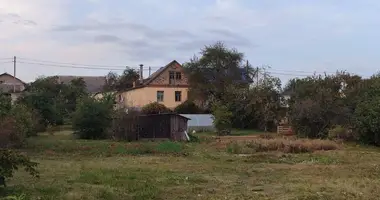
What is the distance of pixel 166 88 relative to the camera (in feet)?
228

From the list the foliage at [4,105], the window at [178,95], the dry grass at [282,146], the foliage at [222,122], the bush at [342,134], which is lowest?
the dry grass at [282,146]

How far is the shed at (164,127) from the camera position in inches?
1492

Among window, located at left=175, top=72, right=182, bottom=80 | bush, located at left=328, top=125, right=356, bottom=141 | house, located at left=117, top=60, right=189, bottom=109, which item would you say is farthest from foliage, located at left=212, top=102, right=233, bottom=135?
window, located at left=175, top=72, right=182, bottom=80

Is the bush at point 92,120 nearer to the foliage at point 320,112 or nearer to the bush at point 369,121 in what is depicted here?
the foliage at point 320,112

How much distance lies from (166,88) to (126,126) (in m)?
33.2

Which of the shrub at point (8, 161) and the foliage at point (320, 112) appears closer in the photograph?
the shrub at point (8, 161)

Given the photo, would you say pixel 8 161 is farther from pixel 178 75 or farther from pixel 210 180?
pixel 178 75

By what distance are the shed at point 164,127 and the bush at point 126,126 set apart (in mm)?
941

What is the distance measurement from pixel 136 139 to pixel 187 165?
55.8ft

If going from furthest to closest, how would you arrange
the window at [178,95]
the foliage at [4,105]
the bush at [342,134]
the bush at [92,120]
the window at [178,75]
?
the window at [178,75], the window at [178,95], the bush at [92,120], the bush at [342,134], the foliage at [4,105]

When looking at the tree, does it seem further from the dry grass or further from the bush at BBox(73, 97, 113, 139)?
the dry grass

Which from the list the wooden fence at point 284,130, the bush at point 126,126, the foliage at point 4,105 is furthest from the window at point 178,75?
the foliage at point 4,105

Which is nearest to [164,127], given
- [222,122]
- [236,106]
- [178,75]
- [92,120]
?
[92,120]

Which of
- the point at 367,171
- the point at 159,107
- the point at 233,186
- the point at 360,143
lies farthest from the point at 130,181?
the point at 159,107
